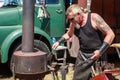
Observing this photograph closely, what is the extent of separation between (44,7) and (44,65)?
3803mm

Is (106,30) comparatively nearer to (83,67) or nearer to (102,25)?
(102,25)

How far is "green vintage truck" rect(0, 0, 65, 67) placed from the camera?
8.21 metres

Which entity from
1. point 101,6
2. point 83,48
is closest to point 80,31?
point 83,48

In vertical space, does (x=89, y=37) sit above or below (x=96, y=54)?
above

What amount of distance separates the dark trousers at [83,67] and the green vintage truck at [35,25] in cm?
268

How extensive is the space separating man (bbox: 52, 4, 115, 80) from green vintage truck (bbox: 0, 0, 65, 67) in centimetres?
277

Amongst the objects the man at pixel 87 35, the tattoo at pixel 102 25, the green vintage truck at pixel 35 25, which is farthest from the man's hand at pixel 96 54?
the green vintage truck at pixel 35 25

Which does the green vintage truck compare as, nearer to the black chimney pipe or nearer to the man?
the man

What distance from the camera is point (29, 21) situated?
4727 mm

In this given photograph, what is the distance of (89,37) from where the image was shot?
533cm

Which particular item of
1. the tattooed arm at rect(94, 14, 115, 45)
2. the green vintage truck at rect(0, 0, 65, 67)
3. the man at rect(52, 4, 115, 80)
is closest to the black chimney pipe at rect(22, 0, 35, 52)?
the man at rect(52, 4, 115, 80)

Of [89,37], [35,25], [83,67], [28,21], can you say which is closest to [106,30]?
[89,37]

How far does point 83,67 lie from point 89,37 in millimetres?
473

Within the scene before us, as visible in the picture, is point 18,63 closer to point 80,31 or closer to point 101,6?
point 80,31
